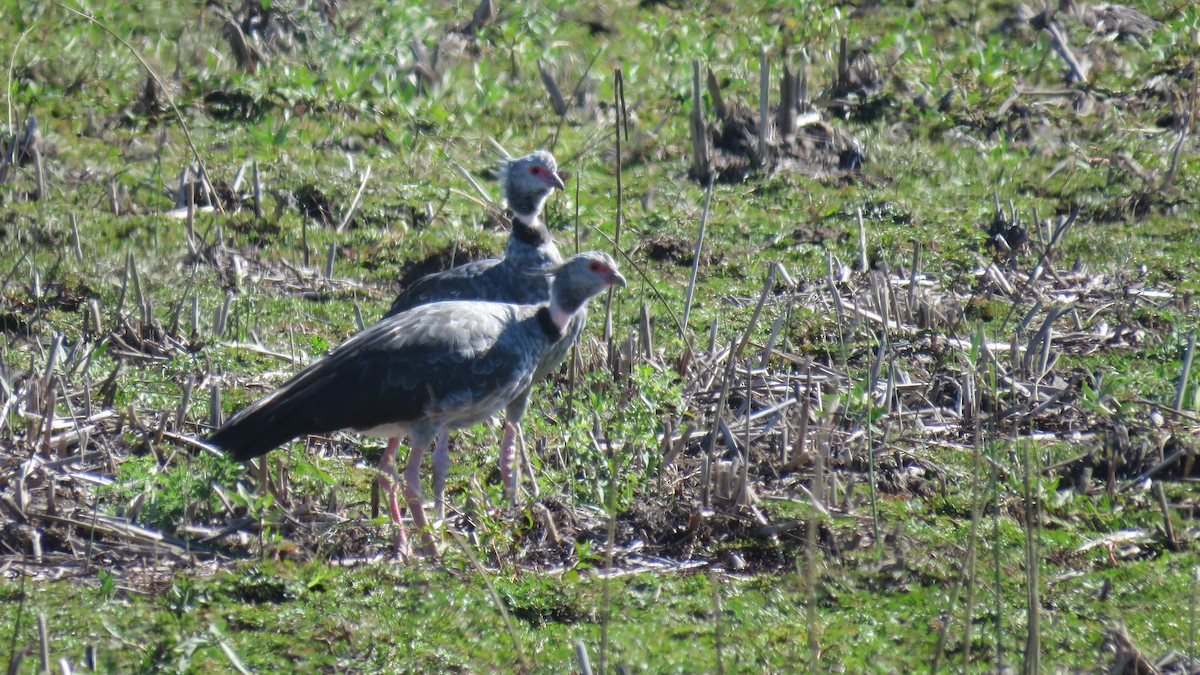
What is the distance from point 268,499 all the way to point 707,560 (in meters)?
1.24

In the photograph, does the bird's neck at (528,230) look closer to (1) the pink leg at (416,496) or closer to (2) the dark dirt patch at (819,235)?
(1) the pink leg at (416,496)

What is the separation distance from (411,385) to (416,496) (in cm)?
33

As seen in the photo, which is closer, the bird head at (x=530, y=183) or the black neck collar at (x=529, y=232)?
the black neck collar at (x=529, y=232)

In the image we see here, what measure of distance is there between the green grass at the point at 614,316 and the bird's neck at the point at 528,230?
1.36ft

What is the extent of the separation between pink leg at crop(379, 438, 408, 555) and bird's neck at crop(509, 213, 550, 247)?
1.18m

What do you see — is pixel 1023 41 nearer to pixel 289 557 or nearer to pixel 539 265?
pixel 539 265

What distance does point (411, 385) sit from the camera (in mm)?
4551

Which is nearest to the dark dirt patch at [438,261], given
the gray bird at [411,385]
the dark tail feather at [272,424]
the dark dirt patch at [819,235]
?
the dark dirt patch at [819,235]

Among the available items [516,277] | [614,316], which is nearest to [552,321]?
[516,277]

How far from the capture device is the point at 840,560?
Answer: 4.28m

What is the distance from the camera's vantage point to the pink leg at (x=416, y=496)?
4391 mm

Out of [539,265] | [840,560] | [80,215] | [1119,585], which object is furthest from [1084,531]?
[80,215]

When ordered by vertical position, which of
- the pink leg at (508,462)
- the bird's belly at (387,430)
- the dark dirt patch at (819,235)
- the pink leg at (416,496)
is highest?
the bird's belly at (387,430)

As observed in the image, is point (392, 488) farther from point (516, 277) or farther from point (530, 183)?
point (530, 183)
